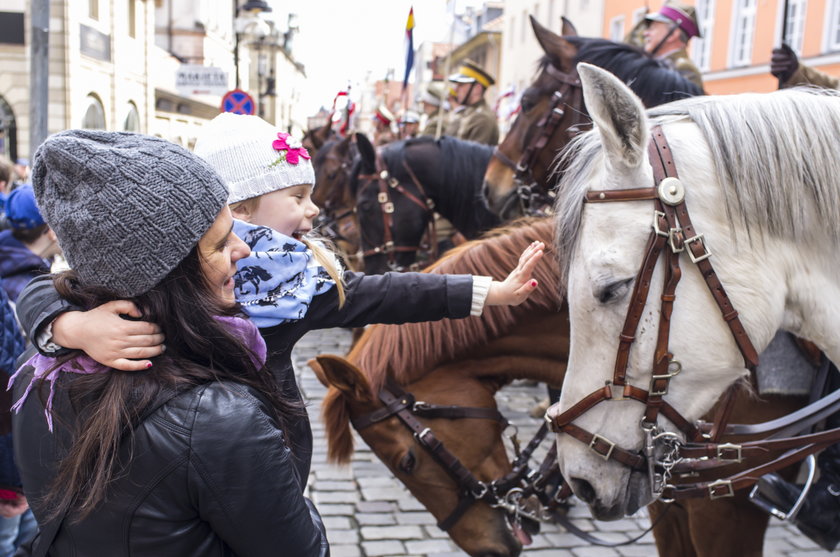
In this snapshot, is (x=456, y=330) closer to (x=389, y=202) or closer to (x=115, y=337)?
(x=115, y=337)

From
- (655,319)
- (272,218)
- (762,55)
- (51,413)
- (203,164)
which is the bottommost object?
(51,413)

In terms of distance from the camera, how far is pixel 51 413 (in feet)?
4.58

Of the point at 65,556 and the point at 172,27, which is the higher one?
the point at 172,27

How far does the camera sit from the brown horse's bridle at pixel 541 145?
408cm

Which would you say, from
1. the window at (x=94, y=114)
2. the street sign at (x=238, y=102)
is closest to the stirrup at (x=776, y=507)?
the street sign at (x=238, y=102)

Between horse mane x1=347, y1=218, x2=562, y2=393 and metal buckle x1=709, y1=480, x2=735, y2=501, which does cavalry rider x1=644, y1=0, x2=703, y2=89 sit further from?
metal buckle x1=709, y1=480, x2=735, y2=501

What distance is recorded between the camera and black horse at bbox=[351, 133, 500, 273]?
633 centimetres

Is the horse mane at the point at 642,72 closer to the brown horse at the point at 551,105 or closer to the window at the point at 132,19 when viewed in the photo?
the brown horse at the point at 551,105

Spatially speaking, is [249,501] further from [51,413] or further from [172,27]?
[172,27]

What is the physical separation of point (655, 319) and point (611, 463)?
0.43 m

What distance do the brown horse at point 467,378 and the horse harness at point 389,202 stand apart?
3.58 meters

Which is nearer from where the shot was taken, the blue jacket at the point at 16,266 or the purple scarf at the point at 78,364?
the purple scarf at the point at 78,364

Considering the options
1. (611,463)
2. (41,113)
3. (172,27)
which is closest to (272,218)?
(611,463)

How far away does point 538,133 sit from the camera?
4.27 metres
